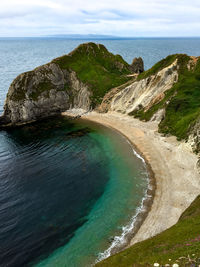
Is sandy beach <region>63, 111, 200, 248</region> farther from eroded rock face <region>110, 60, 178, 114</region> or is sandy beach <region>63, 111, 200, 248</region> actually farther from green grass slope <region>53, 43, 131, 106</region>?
green grass slope <region>53, 43, 131, 106</region>

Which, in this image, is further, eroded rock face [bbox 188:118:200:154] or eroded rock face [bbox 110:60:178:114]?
eroded rock face [bbox 110:60:178:114]

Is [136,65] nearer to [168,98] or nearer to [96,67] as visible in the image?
[96,67]

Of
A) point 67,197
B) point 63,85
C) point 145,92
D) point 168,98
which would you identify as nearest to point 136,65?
point 145,92

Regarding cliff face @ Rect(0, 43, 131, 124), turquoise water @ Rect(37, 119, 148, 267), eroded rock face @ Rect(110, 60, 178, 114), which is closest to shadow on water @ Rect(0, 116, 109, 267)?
turquoise water @ Rect(37, 119, 148, 267)

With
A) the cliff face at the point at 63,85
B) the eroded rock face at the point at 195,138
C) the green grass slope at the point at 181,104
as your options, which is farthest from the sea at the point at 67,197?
the cliff face at the point at 63,85

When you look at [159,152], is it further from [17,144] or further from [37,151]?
[17,144]
